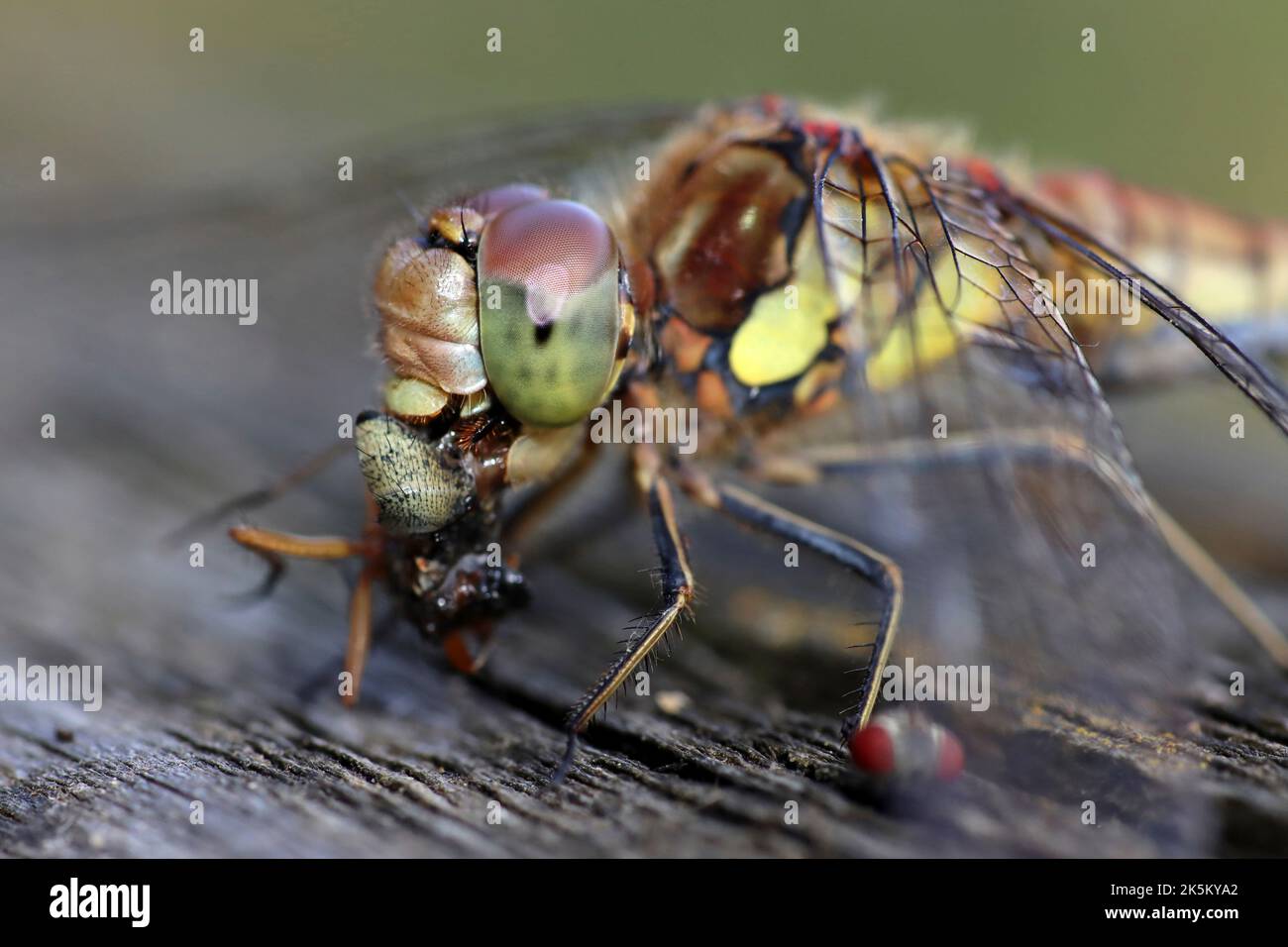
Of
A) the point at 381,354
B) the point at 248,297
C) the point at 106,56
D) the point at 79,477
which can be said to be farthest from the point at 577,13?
the point at 381,354

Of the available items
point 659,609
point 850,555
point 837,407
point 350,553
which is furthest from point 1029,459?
point 350,553

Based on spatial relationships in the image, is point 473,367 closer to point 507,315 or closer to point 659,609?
point 507,315

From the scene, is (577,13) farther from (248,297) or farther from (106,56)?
(248,297)

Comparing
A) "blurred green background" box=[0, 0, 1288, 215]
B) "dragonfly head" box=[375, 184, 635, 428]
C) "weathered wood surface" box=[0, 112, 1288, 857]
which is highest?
"blurred green background" box=[0, 0, 1288, 215]

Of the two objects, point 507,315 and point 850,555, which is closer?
point 507,315

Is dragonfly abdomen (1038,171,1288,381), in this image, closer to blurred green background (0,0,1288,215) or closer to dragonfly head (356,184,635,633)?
dragonfly head (356,184,635,633)

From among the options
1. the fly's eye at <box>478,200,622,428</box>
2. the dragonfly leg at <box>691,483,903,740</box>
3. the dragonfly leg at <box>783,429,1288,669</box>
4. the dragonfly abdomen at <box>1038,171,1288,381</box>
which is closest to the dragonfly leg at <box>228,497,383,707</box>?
the fly's eye at <box>478,200,622,428</box>
